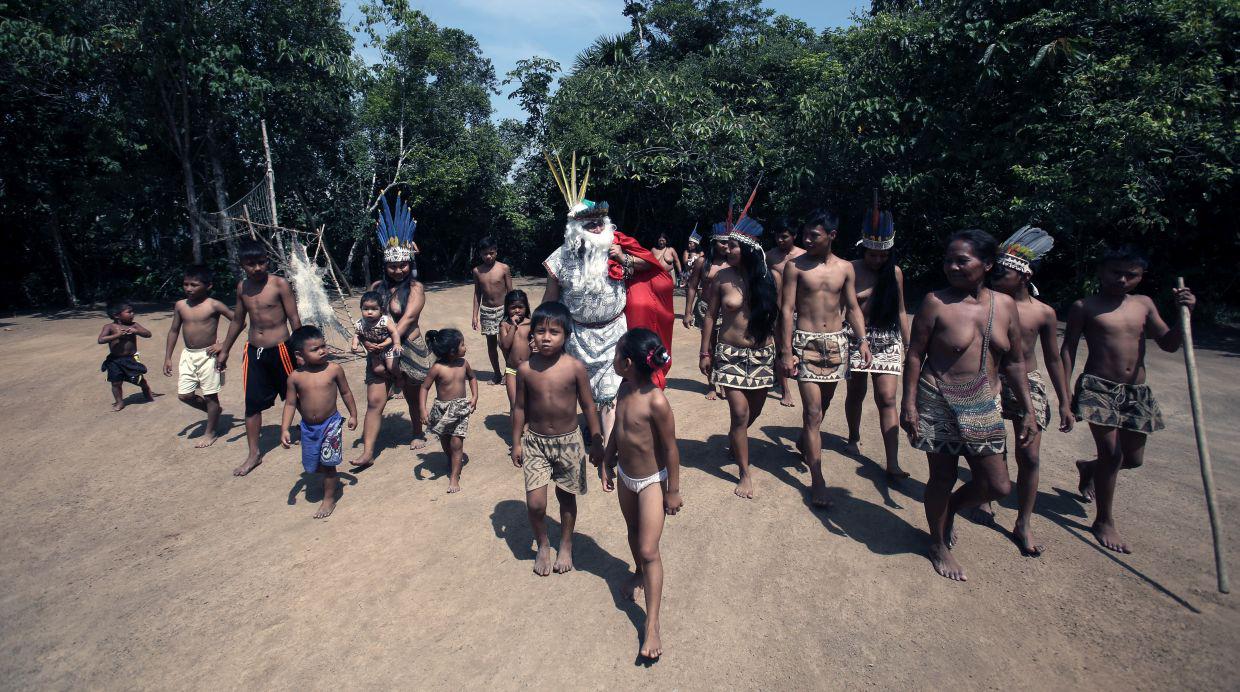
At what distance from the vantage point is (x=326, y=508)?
4520 millimetres

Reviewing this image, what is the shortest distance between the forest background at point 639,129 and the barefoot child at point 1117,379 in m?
2.66

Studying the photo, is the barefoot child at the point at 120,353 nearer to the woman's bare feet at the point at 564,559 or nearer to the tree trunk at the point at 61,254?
the woman's bare feet at the point at 564,559

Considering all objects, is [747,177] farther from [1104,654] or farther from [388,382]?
[1104,654]

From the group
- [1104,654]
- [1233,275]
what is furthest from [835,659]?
[1233,275]

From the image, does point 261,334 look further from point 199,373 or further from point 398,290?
point 398,290

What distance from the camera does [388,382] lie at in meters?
5.59

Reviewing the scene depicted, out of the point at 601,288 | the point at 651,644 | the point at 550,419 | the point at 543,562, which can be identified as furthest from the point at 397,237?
the point at 651,644

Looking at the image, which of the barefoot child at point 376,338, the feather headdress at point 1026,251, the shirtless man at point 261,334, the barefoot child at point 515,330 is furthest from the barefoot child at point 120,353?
the feather headdress at point 1026,251

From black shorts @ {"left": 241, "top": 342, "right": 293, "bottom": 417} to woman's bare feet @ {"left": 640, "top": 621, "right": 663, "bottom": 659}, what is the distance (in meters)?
4.00

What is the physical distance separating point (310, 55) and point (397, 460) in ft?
36.5

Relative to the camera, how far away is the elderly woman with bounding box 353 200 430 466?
17.8ft

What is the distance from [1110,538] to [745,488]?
218 centimetres

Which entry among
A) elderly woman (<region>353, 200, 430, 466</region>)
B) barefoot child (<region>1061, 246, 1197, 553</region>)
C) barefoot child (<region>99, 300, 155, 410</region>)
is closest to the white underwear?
barefoot child (<region>1061, 246, 1197, 553</region>)

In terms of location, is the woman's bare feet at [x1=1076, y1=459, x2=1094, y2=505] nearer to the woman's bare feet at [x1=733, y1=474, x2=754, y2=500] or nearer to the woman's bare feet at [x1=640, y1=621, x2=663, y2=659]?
the woman's bare feet at [x1=733, y1=474, x2=754, y2=500]
